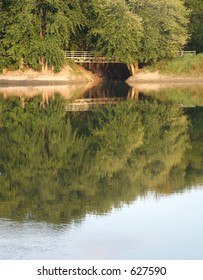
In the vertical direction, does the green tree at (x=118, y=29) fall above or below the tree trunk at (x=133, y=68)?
above

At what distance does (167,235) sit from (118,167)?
7199 mm

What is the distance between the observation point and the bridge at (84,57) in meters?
72.8

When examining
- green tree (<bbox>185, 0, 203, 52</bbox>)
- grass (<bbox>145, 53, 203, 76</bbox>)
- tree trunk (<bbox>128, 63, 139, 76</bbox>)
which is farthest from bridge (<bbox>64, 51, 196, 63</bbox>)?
green tree (<bbox>185, 0, 203, 52</bbox>)

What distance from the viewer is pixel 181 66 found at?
236 feet

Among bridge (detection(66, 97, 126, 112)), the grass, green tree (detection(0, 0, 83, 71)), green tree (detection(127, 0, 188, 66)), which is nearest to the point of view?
bridge (detection(66, 97, 126, 112))

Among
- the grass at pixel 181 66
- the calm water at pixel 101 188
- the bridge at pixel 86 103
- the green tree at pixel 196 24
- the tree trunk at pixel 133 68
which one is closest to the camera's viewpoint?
the calm water at pixel 101 188

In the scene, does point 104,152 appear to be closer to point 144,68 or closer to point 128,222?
point 128,222

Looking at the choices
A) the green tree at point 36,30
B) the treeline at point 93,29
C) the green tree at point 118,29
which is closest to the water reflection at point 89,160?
the green tree at point 36,30

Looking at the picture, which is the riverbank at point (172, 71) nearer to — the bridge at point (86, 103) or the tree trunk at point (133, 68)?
the tree trunk at point (133, 68)

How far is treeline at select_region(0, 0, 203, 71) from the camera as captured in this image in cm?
6744

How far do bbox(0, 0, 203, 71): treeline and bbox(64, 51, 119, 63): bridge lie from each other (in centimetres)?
103

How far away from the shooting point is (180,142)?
83.8ft

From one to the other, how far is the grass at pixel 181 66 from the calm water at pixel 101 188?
130ft

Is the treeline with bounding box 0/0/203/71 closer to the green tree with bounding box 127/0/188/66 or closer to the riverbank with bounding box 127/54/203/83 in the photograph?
the green tree with bounding box 127/0/188/66
